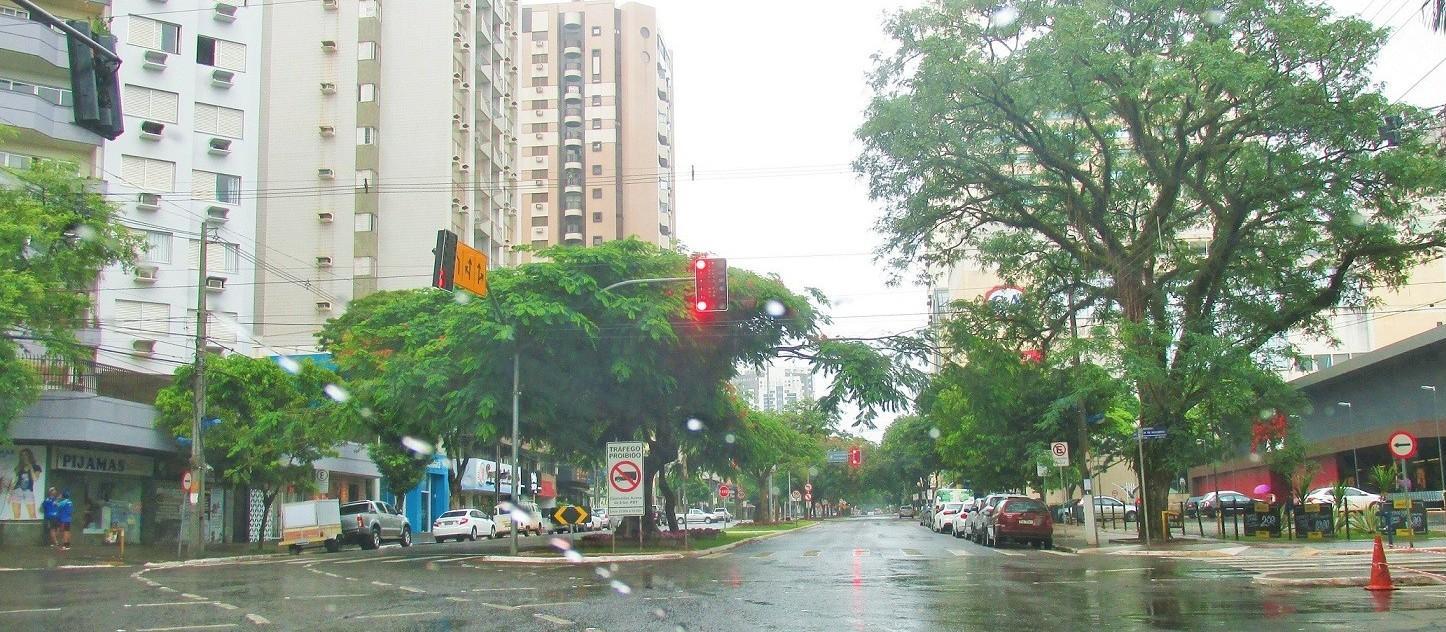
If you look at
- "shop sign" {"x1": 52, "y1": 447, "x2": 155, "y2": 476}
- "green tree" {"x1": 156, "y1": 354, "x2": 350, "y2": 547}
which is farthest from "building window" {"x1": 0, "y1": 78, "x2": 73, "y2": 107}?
"shop sign" {"x1": 52, "y1": 447, "x2": 155, "y2": 476}

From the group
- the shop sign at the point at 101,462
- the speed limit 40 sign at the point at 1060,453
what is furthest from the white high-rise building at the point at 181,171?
the speed limit 40 sign at the point at 1060,453

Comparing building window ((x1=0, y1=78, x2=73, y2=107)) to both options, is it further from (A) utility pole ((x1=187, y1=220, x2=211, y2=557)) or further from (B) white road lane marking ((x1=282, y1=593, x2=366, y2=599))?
(B) white road lane marking ((x1=282, y1=593, x2=366, y2=599))

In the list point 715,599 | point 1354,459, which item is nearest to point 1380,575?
point 715,599

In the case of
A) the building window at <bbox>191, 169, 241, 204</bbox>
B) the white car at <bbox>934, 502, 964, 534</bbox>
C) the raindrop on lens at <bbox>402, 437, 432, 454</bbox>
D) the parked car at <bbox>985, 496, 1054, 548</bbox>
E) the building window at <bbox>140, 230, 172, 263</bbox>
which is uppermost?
the building window at <bbox>191, 169, 241, 204</bbox>

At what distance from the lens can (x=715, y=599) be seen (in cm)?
1489

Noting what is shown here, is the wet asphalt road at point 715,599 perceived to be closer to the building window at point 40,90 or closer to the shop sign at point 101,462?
the shop sign at point 101,462

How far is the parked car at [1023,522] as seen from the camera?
32.6m

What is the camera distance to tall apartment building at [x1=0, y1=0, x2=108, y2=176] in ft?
123

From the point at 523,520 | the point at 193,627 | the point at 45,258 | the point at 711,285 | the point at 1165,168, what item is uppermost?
the point at 1165,168

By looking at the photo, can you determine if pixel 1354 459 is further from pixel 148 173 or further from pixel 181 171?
pixel 148 173

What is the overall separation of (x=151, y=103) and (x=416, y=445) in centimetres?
1819

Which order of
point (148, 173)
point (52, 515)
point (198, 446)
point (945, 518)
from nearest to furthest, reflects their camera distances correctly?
point (52, 515)
point (198, 446)
point (148, 173)
point (945, 518)

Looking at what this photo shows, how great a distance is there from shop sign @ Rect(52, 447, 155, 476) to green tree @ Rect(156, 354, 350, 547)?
163cm

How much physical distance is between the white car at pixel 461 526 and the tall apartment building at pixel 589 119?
55937 millimetres
